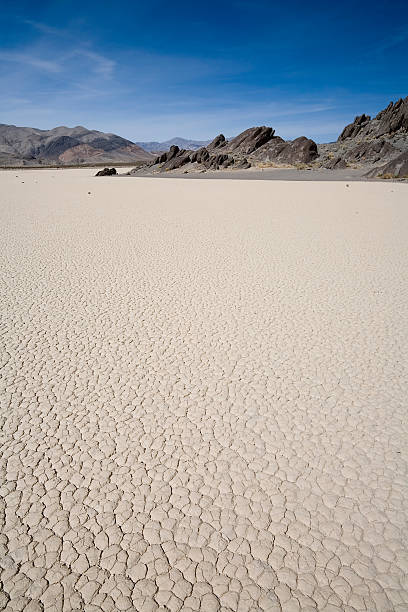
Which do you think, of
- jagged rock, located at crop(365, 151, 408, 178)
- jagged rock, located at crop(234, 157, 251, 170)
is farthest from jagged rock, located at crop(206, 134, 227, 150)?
jagged rock, located at crop(365, 151, 408, 178)

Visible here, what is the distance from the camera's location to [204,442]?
2945 millimetres

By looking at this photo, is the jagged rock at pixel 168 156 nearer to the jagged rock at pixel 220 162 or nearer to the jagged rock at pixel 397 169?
the jagged rock at pixel 220 162

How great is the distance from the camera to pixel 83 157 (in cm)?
19812

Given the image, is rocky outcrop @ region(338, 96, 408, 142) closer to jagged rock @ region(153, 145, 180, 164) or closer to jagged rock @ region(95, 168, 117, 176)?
jagged rock @ region(153, 145, 180, 164)

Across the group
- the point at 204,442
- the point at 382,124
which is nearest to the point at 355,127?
the point at 382,124

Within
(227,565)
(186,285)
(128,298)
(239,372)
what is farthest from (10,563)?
→ (186,285)

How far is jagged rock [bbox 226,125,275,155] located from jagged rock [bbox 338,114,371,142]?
35.6 feet

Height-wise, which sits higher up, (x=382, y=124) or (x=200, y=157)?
(x=382, y=124)

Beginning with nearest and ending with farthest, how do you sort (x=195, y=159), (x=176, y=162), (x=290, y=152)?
(x=290, y=152) → (x=176, y=162) → (x=195, y=159)

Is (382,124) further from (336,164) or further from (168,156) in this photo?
(168,156)

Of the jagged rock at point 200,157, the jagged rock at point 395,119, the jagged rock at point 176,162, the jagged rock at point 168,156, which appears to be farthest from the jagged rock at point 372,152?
the jagged rock at point 168,156

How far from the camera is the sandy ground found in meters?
2.00

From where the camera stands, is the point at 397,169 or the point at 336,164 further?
the point at 336,164

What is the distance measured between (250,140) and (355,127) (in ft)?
53.3
